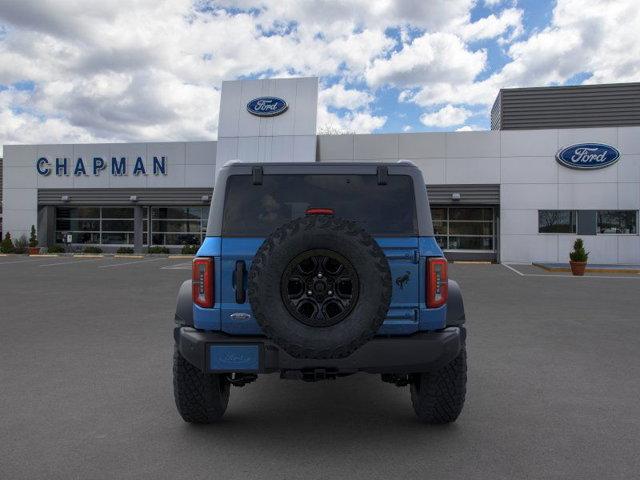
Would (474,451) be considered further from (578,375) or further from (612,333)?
(612,333)

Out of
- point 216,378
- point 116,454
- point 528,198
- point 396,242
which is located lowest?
point 116,454

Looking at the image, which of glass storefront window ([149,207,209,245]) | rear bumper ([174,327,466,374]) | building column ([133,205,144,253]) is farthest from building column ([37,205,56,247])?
rear bumper ([174,327,466,374])

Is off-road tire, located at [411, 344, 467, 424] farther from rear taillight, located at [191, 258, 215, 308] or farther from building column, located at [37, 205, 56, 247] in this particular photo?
building column, located at [37, 205, 56, 247]

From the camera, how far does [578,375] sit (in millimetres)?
5609

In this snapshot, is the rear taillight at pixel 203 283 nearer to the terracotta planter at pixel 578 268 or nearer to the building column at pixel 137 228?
the terracotta planter at pixel 578 268

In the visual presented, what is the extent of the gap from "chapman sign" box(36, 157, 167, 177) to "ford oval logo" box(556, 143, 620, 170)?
2119 centimetres

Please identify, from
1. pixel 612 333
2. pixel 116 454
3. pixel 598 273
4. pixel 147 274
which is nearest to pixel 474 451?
pixel 116 454

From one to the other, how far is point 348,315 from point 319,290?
0.24 m

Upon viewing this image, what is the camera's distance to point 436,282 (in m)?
3.68

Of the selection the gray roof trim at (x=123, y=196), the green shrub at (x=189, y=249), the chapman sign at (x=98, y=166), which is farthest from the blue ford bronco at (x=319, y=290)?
the chapman sign at (x=98, y=166)

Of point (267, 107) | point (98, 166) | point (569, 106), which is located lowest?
point (98, 166)

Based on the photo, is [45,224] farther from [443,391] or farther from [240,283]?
[443,391]

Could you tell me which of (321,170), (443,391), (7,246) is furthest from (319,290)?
(7,246)

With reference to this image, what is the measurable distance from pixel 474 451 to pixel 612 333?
5.47m
